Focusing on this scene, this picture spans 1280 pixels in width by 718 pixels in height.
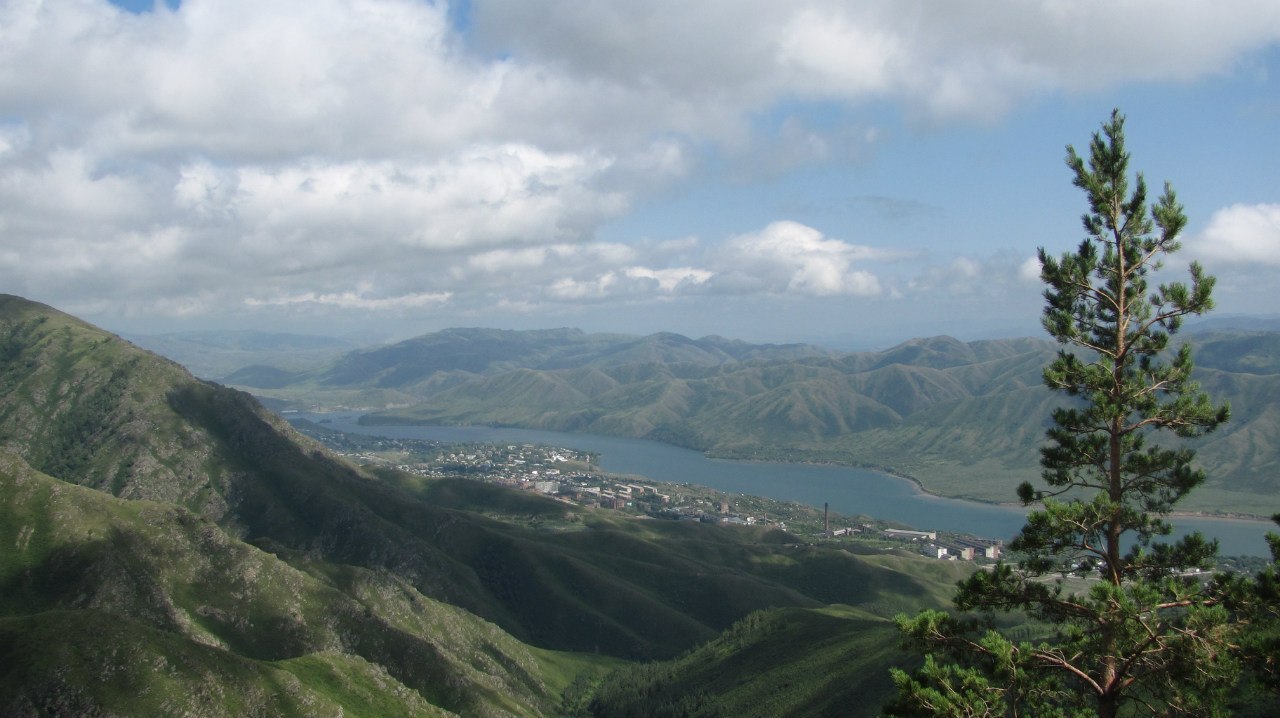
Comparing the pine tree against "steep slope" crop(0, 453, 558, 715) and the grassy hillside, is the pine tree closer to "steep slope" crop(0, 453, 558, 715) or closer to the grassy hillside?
"steep slope" crop(0, 453, 558, 715)

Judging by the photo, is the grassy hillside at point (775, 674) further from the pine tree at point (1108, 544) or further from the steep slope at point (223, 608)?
the pine tree at point (1108, 544)

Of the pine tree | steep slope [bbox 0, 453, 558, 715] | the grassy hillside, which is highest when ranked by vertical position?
the pine tree

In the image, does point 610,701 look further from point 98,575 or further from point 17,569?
point 17,569

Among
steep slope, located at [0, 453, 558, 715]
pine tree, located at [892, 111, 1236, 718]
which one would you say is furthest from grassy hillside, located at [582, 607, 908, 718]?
pine tree, located at [892, 111, 1236, 718]

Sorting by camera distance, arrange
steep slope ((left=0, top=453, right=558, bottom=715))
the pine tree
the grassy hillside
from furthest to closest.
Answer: the grassy hillside, steep slope ((left=0, top=453, right=558, bottom=715)), the pine tree

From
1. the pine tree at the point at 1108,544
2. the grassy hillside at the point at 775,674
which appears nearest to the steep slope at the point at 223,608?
the grassy hillside at the point at 775,674

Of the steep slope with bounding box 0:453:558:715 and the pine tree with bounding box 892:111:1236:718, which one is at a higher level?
the pine tree with bounding box 892:111:1236:718

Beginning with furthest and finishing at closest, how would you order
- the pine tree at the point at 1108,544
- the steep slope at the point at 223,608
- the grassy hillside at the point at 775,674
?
1. the grassy hillside at the point at 775,674
2. the steep slope at the point at 223,608
3. the pine tree at the point at 1108,544

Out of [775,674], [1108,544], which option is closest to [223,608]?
[775,674]
